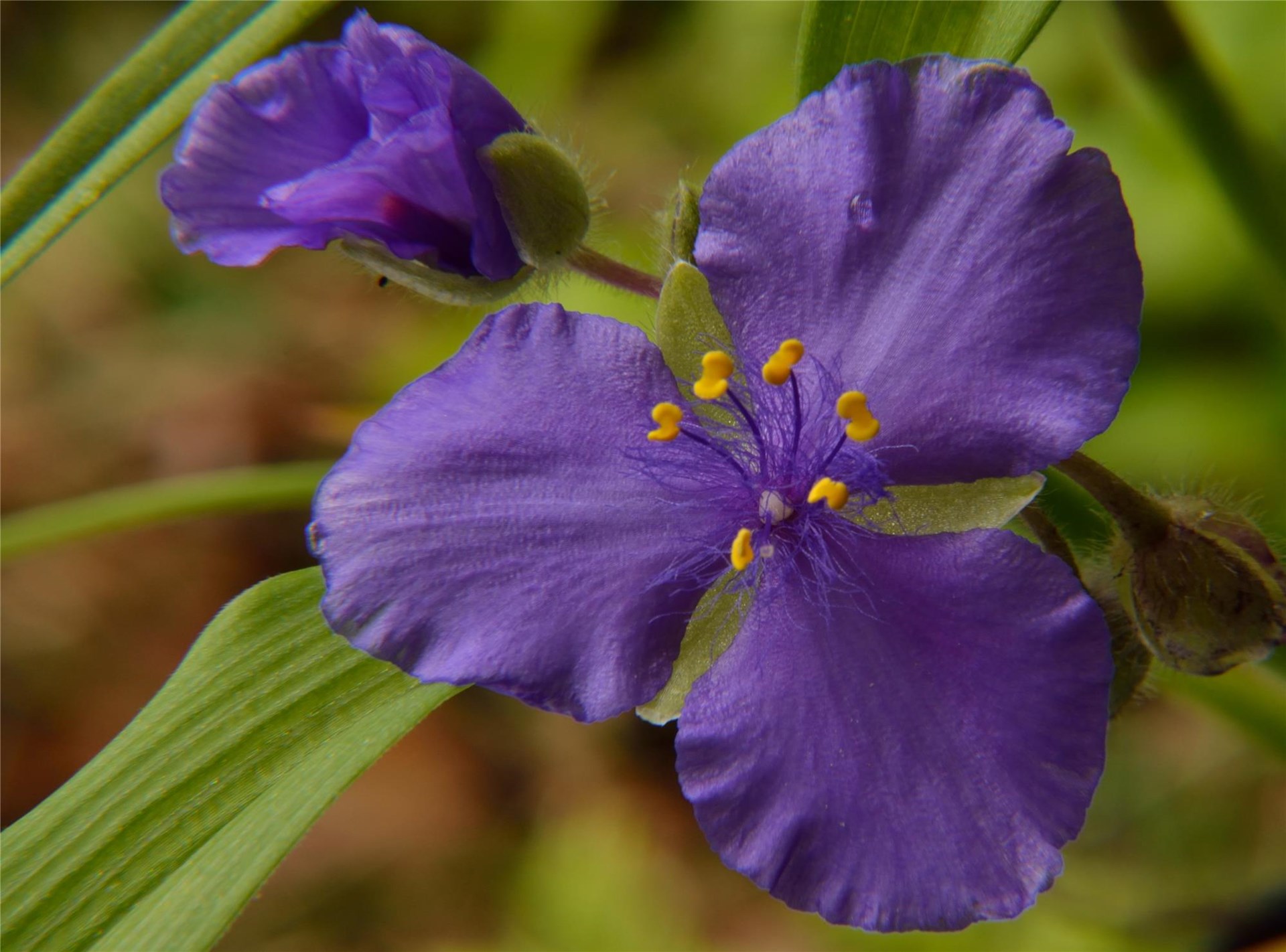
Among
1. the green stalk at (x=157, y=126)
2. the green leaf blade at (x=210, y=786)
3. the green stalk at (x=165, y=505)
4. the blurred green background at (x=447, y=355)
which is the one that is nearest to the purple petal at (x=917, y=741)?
the green leaf blade at (x=210, y=786)

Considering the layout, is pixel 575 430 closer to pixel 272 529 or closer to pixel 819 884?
pixel 819 884

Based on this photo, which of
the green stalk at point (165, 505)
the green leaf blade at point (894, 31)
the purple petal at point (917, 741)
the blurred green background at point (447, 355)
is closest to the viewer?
the purple petal at point (917, 741)

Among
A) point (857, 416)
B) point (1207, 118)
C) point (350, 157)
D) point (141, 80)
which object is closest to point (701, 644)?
point (857, 416)

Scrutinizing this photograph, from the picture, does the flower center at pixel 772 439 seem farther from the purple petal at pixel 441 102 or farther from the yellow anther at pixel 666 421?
the purple petal at pixel 441 102

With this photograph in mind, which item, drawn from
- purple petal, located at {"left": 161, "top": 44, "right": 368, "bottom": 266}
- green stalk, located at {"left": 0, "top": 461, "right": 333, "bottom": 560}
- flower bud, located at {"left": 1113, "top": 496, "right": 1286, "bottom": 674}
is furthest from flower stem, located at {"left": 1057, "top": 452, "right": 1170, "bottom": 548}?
green stalk, located at {"left": 0, "top": 461, "right": 333, "bottom": 560}

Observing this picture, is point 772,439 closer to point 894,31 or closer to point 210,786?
point 894,31
